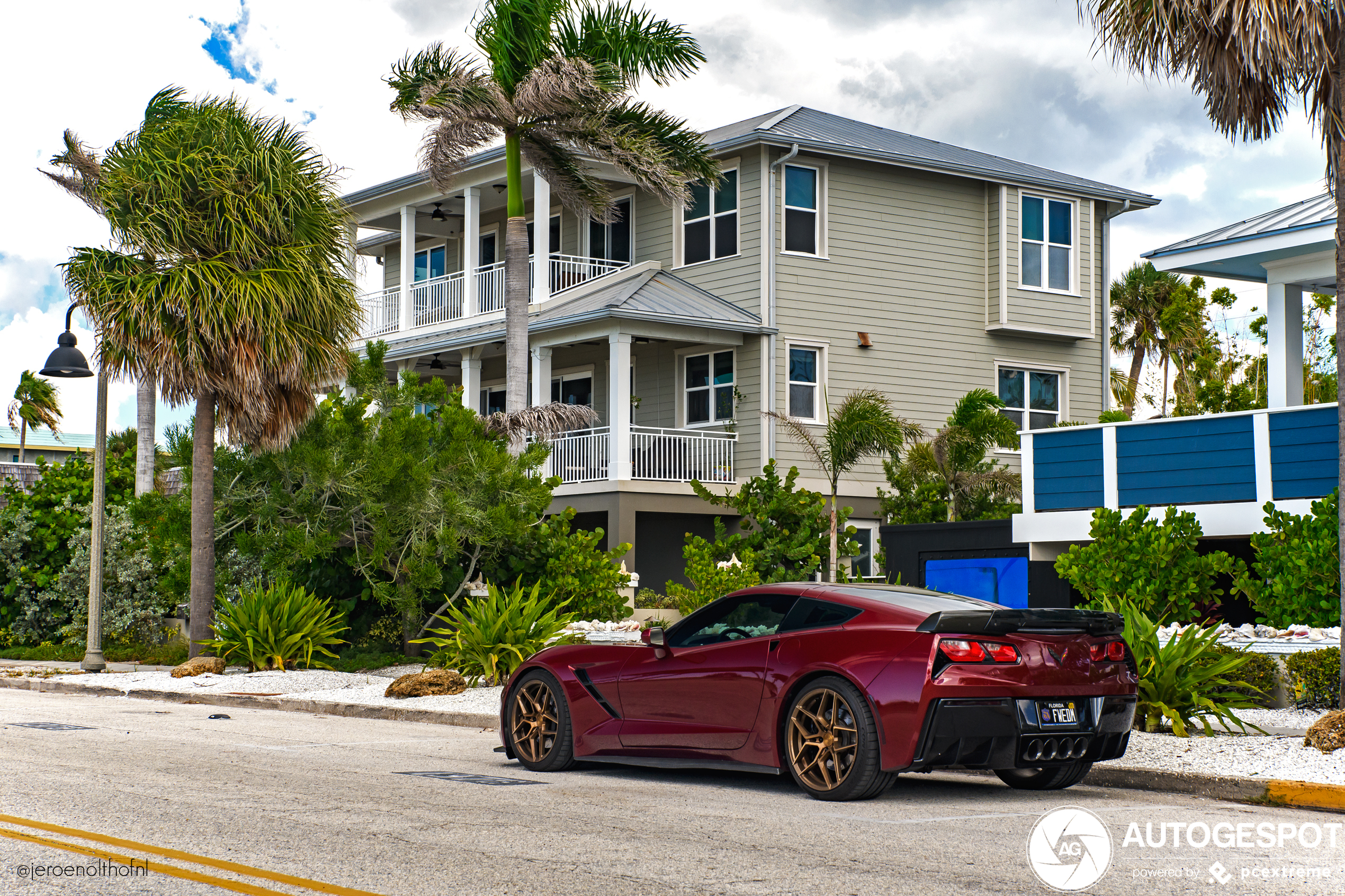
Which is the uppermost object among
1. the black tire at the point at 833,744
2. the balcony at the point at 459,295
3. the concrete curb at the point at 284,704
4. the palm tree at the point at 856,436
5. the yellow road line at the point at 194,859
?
the balcony at the point at 459,295

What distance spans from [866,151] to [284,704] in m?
16.3

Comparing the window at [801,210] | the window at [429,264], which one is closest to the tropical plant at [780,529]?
the window at [801,210]

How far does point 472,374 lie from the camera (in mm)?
28750

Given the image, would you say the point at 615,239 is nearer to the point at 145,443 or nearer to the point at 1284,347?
the point at 145,443

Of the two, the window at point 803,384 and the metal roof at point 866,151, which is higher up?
the metal roof at point 866,151

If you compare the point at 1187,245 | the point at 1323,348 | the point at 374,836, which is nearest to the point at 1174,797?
the point at 374,836

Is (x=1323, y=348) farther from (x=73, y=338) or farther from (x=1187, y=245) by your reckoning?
(x=73, y=338)

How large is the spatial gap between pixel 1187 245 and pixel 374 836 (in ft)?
43.1

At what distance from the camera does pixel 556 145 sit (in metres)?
22.2

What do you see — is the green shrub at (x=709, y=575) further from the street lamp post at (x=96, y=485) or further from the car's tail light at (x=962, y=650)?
the car's tail light at (x=962, y=650)

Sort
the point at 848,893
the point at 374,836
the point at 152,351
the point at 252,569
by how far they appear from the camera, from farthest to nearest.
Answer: the point at 252,569, the point at 152,351, the point at 374,836, the point at 848,893

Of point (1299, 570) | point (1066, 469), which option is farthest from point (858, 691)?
point (1066, 469)

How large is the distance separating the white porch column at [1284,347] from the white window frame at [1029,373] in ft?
39.1

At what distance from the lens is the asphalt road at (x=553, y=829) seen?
19.0 feet
